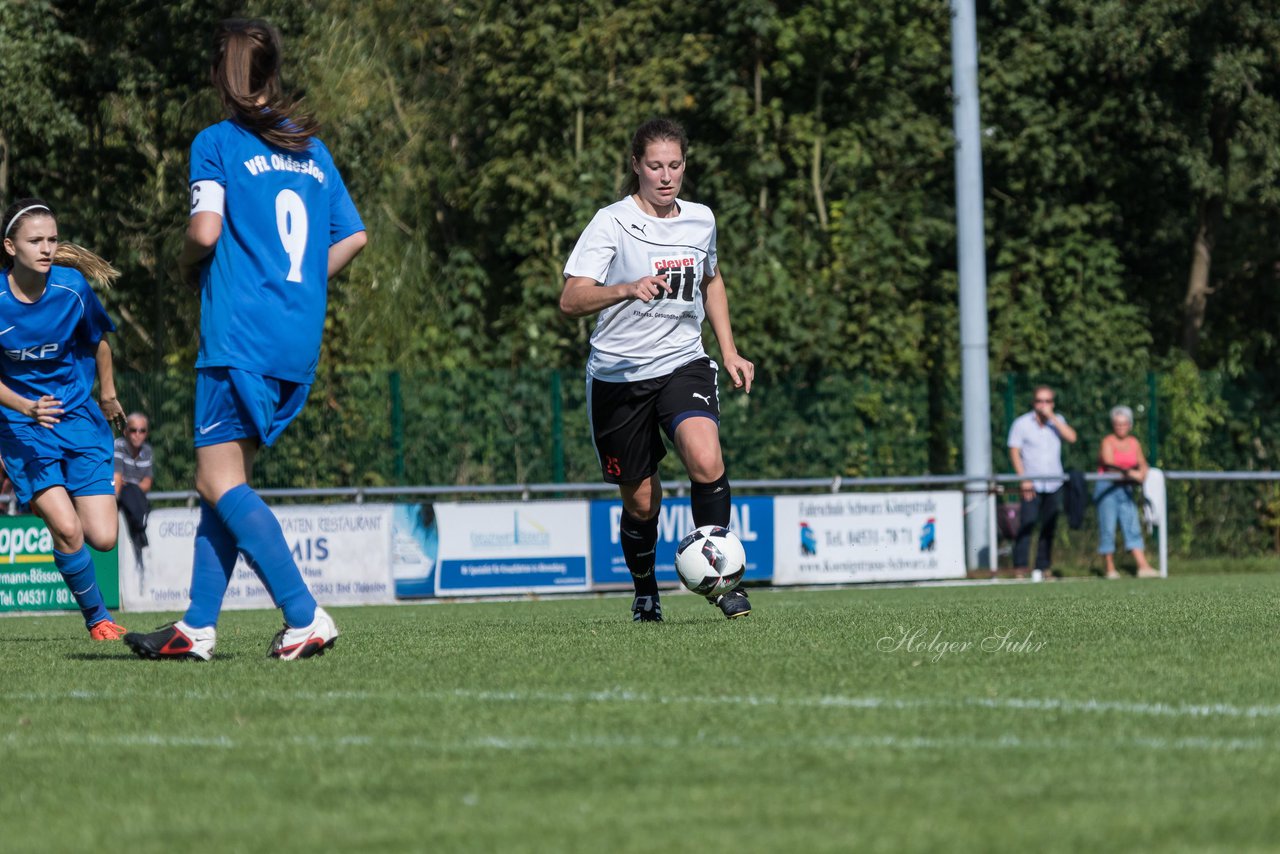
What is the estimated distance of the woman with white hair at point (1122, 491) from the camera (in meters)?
20.1

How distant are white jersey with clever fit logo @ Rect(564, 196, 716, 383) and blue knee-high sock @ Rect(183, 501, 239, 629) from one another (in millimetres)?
2230

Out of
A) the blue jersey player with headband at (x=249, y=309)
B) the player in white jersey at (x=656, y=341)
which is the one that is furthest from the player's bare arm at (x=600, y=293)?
the blue jersey player with headband at (x=249, y=309)

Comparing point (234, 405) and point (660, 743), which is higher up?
point (234, 405)

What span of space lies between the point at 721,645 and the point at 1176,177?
22922 mm

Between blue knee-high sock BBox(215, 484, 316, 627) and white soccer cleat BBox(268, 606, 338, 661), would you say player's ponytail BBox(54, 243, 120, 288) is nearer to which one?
blue knee-high sock BBox(215, 484, 316, 627)

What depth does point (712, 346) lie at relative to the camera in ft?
73.4

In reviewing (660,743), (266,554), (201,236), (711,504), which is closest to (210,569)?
(266,554)

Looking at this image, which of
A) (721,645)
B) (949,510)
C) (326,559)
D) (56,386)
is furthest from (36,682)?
(949,510)

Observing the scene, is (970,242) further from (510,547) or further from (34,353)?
(34,353)

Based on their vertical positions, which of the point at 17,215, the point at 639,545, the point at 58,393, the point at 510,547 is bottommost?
the point at 510,547

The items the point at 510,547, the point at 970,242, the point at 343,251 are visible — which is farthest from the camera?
the point at 970,242

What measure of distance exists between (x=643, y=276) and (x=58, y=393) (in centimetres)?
286

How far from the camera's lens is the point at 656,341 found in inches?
→ 324

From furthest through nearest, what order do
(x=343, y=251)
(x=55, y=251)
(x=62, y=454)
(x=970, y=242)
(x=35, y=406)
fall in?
(x=970, y=242)
(x=62, y=454)
(x=55, y=251)
(x=35, y=406)
(x=343, y=251)
